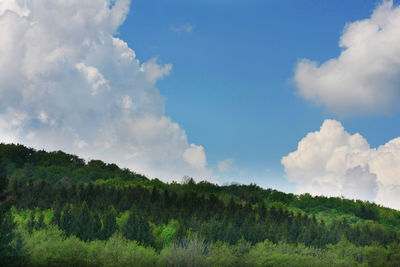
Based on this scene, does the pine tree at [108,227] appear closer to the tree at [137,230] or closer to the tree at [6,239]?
the tree at [137,230]

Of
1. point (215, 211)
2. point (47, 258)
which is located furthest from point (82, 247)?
point (215, 211)

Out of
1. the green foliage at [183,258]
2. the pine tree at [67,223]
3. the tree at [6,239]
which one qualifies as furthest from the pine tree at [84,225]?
the tree at [6,239]

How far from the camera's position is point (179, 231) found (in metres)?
46.1

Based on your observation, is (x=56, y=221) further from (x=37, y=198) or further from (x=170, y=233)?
(x=37, y=198)

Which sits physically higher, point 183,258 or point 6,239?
point 6,239

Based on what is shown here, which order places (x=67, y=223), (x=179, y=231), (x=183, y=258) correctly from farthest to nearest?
1. (x=179, y=231)
2. (x=67, y=223)
3. (x=183, y=258)

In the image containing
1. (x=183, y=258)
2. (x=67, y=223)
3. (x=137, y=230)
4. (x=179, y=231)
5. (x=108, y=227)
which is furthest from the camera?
(x=179, y=231)

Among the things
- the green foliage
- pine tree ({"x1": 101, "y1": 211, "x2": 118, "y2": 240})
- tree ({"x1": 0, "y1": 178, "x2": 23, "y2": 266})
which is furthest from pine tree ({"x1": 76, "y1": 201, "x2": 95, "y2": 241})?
tree ({"x1": 0, "y1": 178, "x2": 23, "y2": 266})

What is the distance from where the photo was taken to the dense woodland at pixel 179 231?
3198 centimetres

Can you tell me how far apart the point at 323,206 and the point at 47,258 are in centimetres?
5864

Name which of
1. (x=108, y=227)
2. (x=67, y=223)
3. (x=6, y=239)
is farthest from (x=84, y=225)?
(x=6, y=239)

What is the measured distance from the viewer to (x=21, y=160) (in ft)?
339

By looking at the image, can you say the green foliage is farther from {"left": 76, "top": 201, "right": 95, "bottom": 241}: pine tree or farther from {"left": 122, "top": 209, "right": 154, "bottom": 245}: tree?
{"left": 76, "top": 201, "right": 95, "bottom": 241}: pine tree

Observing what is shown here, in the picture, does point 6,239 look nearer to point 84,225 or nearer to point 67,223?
point 84,225
